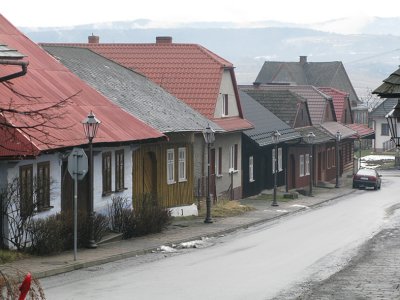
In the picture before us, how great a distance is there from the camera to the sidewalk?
22.2 meters

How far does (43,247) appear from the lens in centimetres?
2389

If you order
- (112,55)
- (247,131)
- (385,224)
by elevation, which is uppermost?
(112,55)

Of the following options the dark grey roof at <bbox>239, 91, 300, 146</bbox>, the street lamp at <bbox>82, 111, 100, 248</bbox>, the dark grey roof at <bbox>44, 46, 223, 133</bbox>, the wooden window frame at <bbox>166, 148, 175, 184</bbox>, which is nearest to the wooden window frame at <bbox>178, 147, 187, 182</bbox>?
the wooden window frame at <bbox>166, 148, 175, 184</bbox>

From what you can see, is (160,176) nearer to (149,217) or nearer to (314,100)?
(149,217)

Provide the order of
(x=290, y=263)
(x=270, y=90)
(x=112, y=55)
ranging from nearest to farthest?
1. (x=290, y=263)
2. (x=112, y=55)
3. (x=270, y=90)

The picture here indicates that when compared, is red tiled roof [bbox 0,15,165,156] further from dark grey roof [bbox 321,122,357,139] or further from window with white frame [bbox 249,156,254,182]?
dark grey roof [bbox 321,122,357,139]

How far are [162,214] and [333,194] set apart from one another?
2781 cm

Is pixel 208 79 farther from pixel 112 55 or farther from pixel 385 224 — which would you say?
pixel 385 224

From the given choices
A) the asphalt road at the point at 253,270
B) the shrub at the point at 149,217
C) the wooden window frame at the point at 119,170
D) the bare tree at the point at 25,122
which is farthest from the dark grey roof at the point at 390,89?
the wooden window frame at the point at 119,170

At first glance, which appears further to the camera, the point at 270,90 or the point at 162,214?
the point at 270,90

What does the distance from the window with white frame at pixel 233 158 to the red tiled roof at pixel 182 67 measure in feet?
12.5

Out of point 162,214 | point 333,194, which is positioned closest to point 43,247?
point 162,214

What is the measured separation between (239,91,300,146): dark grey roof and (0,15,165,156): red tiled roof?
63.0 feet

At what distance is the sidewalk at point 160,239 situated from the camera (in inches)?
876
